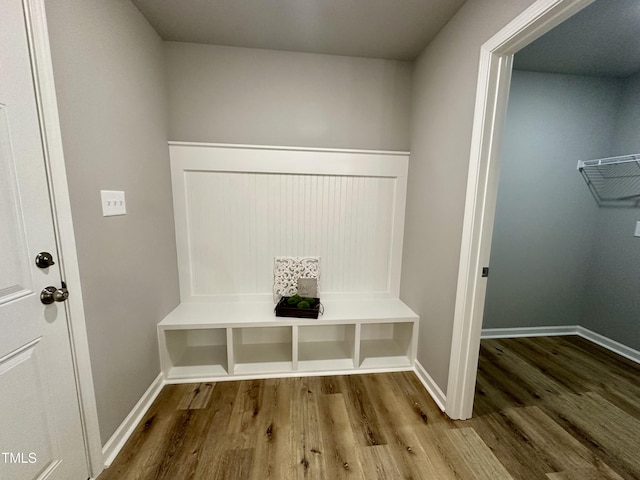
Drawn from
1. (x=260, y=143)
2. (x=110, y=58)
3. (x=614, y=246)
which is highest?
(x=110, y=58)

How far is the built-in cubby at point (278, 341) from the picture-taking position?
1922mm

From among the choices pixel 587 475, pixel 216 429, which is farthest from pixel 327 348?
pixel 587 475

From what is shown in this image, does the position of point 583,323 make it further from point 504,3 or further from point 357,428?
point 504,3

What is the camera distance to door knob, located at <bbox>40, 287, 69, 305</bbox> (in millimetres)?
1008

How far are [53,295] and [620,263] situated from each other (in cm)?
407

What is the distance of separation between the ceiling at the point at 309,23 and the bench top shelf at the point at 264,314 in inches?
80.4

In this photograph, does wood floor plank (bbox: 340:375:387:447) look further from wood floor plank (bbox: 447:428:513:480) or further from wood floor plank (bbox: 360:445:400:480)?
wood floor plank (bbox: 447:428:513:480)

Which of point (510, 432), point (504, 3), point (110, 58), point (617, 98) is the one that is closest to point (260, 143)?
point (110, 58)

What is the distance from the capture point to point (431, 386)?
183 centimetres

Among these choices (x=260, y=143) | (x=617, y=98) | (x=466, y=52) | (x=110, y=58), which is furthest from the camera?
(x=617, y=98)

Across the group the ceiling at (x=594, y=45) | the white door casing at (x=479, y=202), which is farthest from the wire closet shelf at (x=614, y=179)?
the white door casing at (x=479, y=202)

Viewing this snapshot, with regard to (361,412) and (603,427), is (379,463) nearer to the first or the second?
(361,412)

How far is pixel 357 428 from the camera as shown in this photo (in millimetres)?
1530

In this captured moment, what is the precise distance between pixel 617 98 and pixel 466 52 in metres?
2.09
